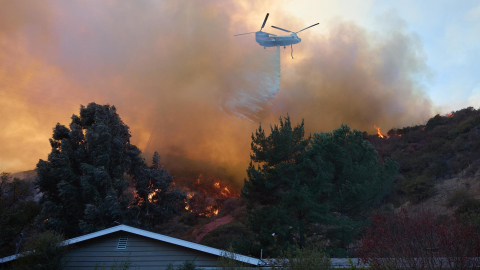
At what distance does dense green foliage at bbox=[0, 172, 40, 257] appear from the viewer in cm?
2783

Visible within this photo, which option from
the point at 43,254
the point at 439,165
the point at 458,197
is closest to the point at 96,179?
the point at 43,254

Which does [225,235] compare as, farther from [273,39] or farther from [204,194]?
[204,194]

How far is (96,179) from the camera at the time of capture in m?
26.5

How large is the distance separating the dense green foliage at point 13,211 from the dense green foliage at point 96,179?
3.65m

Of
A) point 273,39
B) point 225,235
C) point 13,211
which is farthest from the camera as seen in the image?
point 273,39

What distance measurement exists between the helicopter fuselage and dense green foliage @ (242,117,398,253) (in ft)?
60.0

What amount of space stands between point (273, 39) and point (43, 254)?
36.0 meters

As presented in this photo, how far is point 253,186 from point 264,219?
3241 millimetres

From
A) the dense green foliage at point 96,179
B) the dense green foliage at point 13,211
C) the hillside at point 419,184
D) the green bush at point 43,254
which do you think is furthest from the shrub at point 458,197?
the dense green foliage at point 13,211

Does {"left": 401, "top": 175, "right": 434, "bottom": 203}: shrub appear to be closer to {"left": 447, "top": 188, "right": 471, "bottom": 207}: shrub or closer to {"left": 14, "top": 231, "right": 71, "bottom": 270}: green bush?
{"left": 447, "top": 188, "right": 471, "bottom": 207}: shrub

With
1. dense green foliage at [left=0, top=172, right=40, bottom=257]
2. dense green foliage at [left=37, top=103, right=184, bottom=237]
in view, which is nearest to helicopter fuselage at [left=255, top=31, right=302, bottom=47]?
dense green foliage at [left=37, top=103, right=184, bottom=237]

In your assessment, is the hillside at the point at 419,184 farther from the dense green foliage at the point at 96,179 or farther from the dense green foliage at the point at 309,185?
the dense green foliage at the point at 96,179

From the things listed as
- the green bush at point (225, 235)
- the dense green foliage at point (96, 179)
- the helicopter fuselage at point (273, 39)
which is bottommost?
the green bush at point (225, 235)

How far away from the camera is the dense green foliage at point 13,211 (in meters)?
27.8
